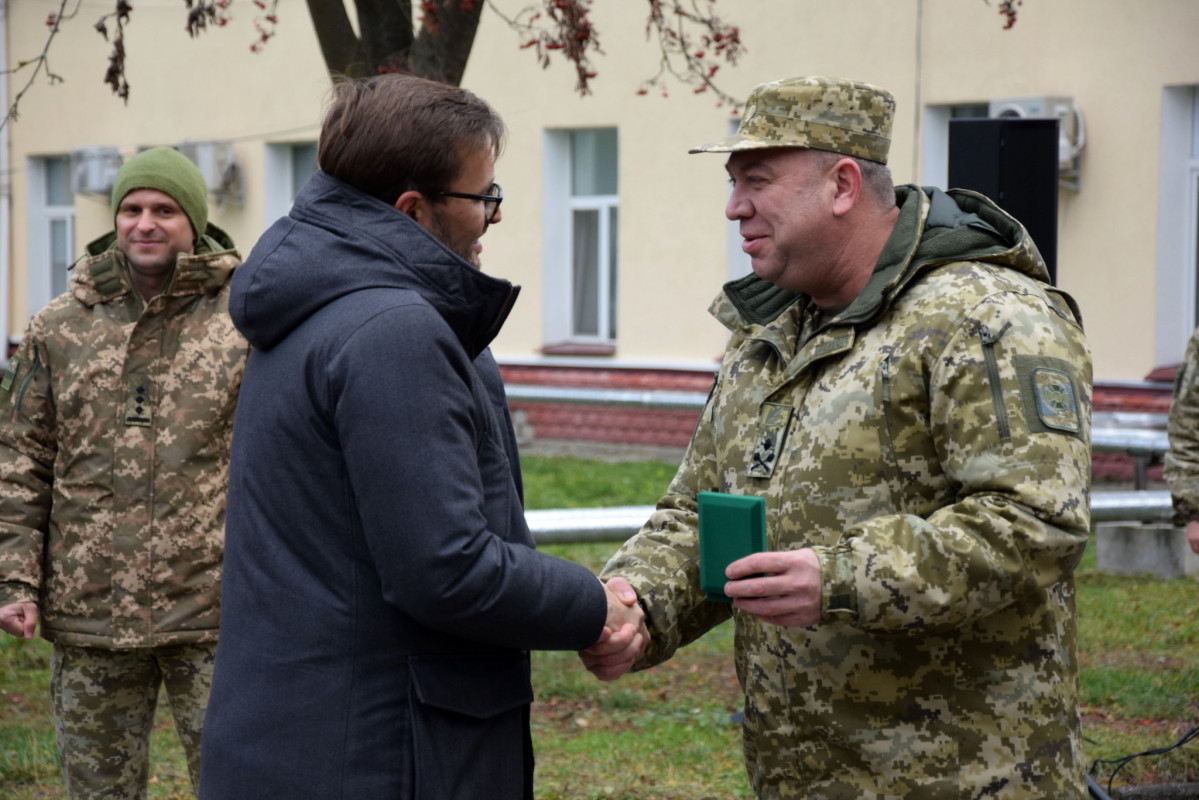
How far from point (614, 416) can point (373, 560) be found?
12.0m

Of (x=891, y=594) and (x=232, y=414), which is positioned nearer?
(x=891, y=594)

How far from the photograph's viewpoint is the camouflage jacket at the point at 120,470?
3732 mm

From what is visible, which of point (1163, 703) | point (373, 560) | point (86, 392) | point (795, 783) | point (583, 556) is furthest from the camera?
point (583, 556)

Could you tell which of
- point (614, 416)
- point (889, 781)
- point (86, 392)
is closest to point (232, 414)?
point (86, 392)

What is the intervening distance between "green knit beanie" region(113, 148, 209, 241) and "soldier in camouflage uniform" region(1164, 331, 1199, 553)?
3.48 metres

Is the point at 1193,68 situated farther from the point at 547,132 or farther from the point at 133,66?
the point at 133,66

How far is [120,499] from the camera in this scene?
3.76 m

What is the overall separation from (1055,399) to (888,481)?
1.04ft

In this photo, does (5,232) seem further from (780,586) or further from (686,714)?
(780,586)

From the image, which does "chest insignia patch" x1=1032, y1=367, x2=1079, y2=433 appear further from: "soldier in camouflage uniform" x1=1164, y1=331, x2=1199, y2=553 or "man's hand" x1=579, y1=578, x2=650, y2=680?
"soldier in camouflage uniform" x1=1164, y1=331, x2=1199, y2=553

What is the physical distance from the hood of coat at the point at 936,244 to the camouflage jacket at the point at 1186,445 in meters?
2.84

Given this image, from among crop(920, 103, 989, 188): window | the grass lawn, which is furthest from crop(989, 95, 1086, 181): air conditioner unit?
the grass lawn

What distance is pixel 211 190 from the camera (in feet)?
54.1

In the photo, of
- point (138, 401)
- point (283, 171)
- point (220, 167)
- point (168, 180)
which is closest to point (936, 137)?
point (283, 171)
